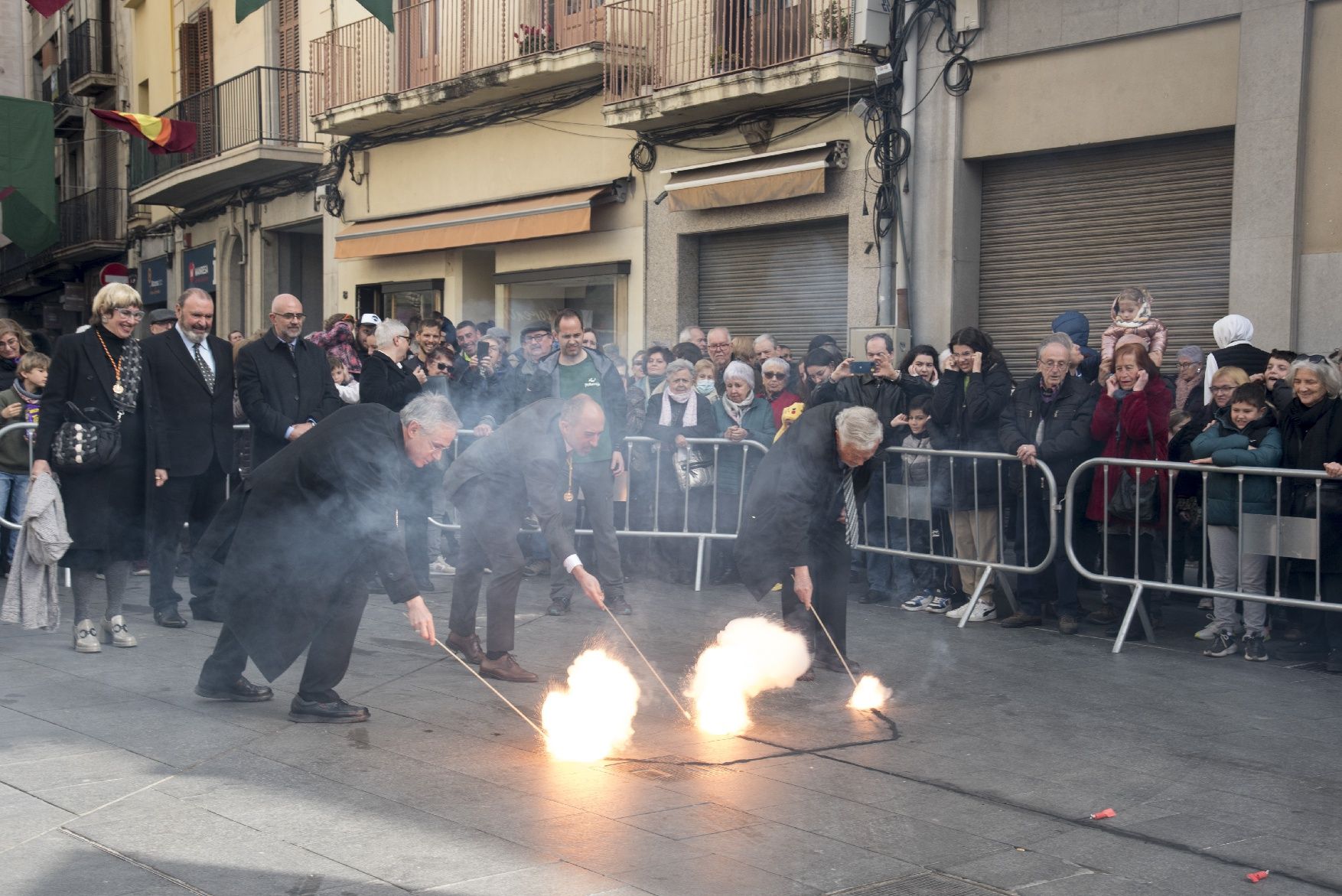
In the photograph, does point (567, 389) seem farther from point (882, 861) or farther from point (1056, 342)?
point (882, 861)

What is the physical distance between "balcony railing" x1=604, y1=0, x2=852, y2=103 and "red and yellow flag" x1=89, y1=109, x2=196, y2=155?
27.6ft

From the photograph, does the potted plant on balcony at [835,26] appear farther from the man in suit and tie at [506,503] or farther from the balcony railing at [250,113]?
the balcony railing at [250,113]

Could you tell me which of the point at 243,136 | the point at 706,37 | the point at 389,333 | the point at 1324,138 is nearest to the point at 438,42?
the point at 706,37

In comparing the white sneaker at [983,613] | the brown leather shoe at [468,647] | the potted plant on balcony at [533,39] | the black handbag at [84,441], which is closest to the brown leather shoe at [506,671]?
the brown leather shoe at [468,647]

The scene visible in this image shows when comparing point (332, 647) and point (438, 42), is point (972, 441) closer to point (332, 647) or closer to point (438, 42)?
point (332, 647)

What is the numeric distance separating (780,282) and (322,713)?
29.9 ft

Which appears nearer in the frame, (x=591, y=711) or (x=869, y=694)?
(x=591, y=711)

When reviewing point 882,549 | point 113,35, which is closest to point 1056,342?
point 882,549

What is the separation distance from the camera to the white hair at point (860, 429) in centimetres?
674

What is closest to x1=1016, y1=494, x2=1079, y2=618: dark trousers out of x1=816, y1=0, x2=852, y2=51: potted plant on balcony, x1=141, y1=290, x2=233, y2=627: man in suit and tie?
x1=141, y1=290, x2=233, y2=627: man in suit and tie

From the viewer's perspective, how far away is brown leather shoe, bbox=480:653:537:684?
705cm

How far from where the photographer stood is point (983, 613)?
9.08 m

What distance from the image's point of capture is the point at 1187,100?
10.7 m

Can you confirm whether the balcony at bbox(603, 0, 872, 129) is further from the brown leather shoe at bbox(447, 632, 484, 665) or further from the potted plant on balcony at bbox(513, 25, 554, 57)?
the brown leather shoe at bbox(447, 632, 484, 665)
